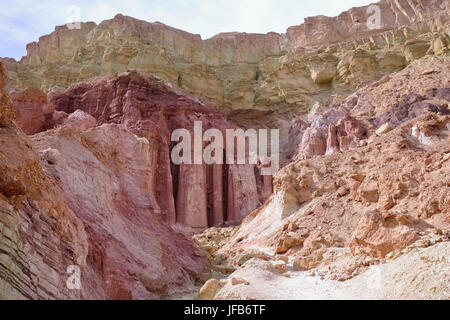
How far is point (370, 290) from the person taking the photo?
9.09 m

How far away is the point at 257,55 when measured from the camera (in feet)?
211

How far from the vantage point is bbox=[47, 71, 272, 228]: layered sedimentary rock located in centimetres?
3044

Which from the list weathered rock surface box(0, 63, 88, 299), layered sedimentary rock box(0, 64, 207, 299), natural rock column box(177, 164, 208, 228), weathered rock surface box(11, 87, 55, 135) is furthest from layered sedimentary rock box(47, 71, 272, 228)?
weathered rock surface box(0, 63, 88, 299)

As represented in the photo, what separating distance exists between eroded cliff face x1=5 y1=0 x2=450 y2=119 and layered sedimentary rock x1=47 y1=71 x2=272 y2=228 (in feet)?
63.0

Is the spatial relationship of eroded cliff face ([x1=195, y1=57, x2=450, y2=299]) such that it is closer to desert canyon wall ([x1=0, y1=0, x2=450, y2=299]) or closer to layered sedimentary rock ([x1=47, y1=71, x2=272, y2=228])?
desert canyon wall ([x1=0, y1=0, x2=450, y2=299])

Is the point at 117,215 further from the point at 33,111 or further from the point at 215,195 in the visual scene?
the point at 215,195

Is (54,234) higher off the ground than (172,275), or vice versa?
(54,234)

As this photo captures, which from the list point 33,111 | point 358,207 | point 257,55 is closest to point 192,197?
point 33,111

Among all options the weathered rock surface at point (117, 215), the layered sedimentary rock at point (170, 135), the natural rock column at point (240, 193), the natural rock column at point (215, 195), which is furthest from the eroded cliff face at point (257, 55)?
the weathered rock surface at point (117, 215)

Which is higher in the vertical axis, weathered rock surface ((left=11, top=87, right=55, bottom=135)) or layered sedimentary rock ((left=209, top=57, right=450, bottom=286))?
weathered rock surface ((left=11, top=87, right=55, bottom=135))
